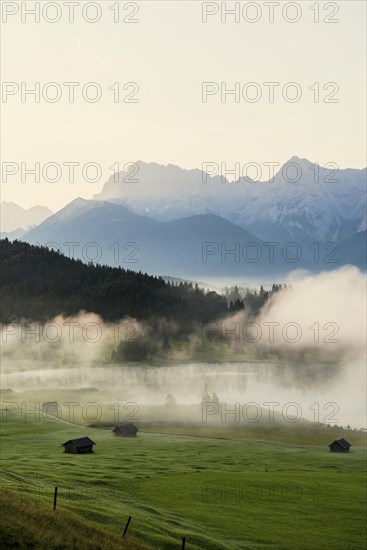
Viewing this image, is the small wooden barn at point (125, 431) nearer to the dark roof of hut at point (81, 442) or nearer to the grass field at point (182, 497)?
the grass field at point (182, 497)

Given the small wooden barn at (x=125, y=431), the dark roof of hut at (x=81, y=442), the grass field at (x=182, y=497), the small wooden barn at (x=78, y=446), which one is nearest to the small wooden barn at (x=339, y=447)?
the grass field at (x=182, y=497)

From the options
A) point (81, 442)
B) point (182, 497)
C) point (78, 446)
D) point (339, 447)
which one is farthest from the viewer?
point (339, 447)

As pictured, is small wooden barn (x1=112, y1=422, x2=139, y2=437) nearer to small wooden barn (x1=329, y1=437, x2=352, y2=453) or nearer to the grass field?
the grass field

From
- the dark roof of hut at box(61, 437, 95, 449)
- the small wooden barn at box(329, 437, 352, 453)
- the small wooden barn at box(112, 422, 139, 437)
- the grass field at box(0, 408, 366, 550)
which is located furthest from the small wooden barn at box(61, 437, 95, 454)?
the small wooden barn at box(329, 437, 352, 453)

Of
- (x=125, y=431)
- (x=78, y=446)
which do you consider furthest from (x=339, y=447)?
(x=78, y=446)

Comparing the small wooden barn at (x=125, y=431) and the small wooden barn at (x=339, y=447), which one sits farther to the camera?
the small wooden barn at (x=125, y=431)

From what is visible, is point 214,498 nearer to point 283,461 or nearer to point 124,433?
point 283,461

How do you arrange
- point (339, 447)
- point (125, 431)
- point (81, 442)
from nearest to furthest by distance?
point (81, 442), point (339, 447), point (125, 431)

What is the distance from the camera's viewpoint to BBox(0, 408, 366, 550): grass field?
204 ft

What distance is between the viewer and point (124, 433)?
629 ft

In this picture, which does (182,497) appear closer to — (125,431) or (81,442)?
(81,442)

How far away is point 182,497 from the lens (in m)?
98.9

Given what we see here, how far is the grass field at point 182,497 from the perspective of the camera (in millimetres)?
62125

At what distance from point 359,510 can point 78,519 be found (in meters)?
48.3
